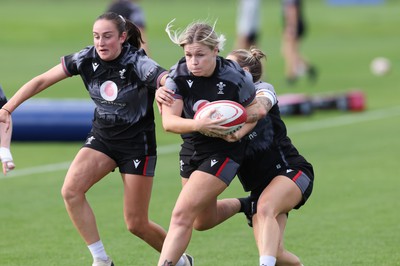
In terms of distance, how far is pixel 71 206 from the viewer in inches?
326

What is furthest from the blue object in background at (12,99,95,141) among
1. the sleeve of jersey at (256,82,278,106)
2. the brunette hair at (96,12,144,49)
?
the sleeve of jersey at (256,82,278,106)

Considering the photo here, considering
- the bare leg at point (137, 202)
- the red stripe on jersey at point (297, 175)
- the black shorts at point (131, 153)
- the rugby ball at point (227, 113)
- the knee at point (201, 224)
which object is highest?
the rugby ball at point (227, 113)

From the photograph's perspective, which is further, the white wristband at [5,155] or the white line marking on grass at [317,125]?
the white line marking on grass at [317,125]

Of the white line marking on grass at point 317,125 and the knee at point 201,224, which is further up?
the knee at point 201,224

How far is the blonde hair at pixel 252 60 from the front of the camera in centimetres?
803

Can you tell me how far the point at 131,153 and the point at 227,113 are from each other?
1322 millimetres

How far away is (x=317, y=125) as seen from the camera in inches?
717

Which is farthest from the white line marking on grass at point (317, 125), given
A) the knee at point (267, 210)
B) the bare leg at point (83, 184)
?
the knee at point (267, 210)

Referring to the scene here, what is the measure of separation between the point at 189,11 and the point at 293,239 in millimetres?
40338

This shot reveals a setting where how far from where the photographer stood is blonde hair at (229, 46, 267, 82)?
803cm

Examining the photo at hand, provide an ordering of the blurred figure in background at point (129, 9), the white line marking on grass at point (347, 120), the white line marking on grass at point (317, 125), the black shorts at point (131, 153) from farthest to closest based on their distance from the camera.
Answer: the white line marking on grass at point (347, 120) → the blurred figure in background at point (129, 9) → the white line marking on grass at point (317, 125) → the black shorts at point (131, 153)

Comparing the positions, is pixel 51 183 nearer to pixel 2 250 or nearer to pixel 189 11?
pixel 2 250

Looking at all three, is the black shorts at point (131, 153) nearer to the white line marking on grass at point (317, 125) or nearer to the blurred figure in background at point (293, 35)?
the white line marking on grass at point (317, 125)

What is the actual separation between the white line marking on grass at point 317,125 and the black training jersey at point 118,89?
527 centimetres
